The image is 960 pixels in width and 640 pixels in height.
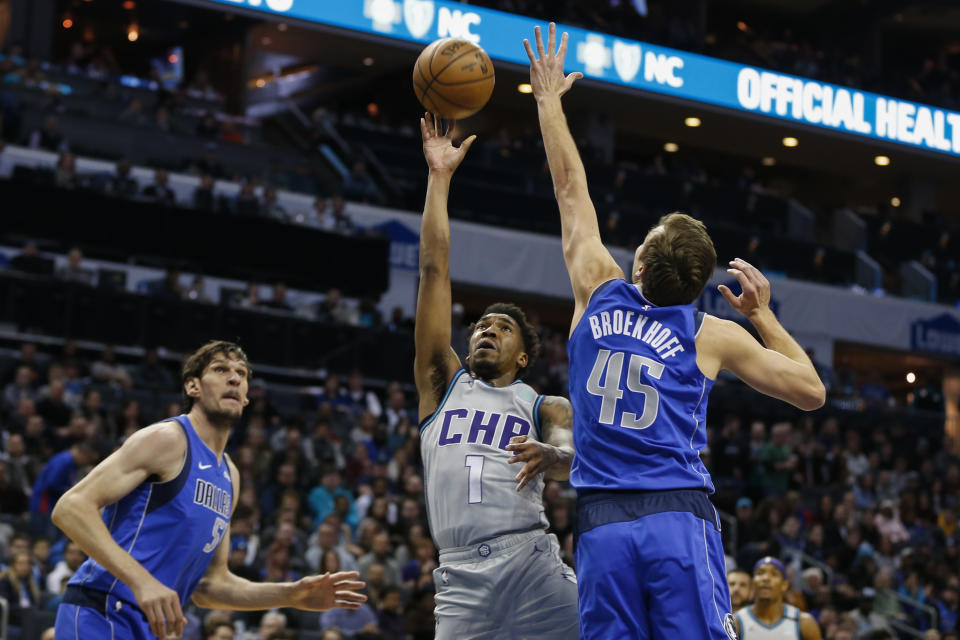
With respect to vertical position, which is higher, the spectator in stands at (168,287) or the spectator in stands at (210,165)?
the spectator in stands at (210,165)

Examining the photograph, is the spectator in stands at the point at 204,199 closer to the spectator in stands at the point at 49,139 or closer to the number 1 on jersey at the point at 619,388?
the spectator in stands at the point at 49,139

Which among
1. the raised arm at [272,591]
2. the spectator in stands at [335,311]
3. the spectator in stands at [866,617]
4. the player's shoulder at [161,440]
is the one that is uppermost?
the spectator in stands at [335,311]

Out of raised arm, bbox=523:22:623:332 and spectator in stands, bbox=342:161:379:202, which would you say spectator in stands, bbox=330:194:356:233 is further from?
raised arm, bbox=523:22:623:332

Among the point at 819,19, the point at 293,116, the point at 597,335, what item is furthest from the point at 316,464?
the point at 819,19

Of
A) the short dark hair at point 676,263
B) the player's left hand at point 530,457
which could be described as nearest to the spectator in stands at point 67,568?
the player's left hand at point 530,457

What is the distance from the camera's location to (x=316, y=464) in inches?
557

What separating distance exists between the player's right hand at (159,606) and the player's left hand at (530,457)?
1311 mm

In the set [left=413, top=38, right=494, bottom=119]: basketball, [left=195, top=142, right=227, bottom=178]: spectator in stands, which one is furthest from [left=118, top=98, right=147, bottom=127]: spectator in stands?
[left=413, top=38, right=494, bottom=119]: basketball

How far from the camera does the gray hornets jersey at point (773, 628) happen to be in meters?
8.25

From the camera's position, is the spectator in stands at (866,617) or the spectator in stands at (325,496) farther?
the spectator in stands at (866,617)

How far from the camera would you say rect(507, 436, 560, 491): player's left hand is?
4.42 metres

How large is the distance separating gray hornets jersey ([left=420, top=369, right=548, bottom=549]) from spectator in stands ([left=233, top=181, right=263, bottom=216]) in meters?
14.8

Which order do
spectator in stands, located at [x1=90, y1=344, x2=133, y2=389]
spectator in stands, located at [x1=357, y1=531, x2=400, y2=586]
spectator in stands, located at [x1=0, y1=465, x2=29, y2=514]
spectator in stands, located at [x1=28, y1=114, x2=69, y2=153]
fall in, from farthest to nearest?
spectator in stands, located at [x1=28, y1=114, x2=69, y2=153] → spectator in stands, located at [x1=90, y1=344, x2=133, y2=389] → spectator in stands, located at [x1=357, y1=531, x2=400, y2=586] → spectator in stands, located at [x1=0, y1=465, x2=29, y2=514]

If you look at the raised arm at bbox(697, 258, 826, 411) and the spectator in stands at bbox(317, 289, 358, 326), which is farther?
the spectator in stands at bbox(317, 289, 358, 326)
